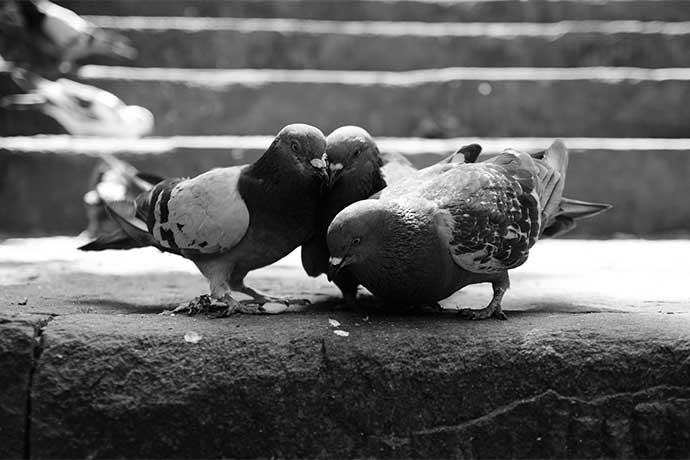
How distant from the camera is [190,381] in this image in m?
2.55

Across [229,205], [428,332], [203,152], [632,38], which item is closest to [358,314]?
[428,332]

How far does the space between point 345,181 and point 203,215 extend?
55 centimetres

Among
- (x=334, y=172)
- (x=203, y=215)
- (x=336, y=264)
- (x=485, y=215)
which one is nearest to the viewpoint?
(x=336, y=264)

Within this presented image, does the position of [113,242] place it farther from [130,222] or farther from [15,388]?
[15,388]

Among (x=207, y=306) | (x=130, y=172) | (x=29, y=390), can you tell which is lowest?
(x=29, y=390)

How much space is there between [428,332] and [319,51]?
189 inches

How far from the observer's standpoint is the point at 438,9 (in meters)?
7.67

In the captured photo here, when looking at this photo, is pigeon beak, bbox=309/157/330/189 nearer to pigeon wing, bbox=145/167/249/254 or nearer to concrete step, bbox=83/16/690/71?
pigeon wing, bbox=145/167/249/254

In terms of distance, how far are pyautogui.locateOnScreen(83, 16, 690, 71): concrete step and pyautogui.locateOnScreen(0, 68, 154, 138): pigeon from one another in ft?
3.16

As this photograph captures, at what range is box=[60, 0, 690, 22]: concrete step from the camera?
7594 mm

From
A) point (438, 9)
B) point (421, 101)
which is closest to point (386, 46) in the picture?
point (421, 101)

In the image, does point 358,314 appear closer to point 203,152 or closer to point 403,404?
point 403,404

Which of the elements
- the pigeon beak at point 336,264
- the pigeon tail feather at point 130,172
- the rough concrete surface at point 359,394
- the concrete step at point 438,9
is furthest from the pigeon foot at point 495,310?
the concrete step at point 438,9

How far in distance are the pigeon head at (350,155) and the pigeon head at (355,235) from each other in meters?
0.41
